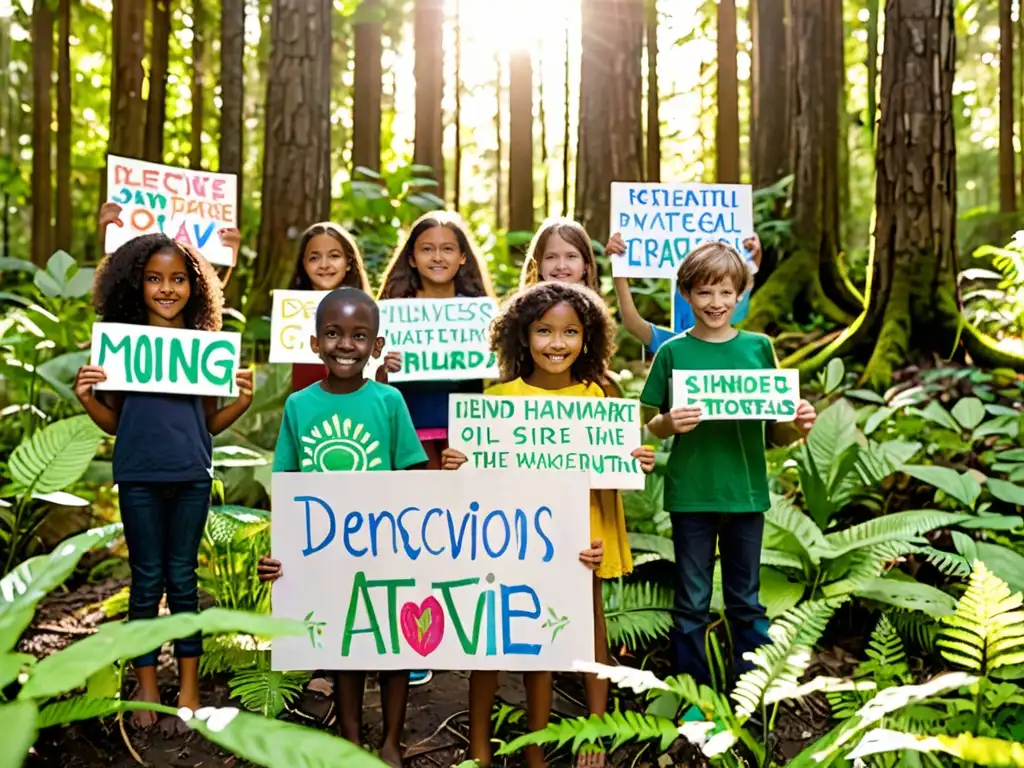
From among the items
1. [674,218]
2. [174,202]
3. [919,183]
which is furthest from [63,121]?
[919,183]

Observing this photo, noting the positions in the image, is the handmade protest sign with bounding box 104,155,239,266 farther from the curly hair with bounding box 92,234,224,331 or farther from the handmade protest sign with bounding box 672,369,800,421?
the handmade protest sign with bounding box 672,369,800,421

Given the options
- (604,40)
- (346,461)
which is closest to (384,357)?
(346,461)

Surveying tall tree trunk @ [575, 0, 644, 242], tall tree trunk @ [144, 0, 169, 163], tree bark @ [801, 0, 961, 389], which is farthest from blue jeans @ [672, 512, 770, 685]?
tall tree trunk @ [144, 0, 169, 163]

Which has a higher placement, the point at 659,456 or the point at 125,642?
the point at 659,456

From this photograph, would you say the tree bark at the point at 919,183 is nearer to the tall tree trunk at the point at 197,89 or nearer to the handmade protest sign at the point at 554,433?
the handmade protest sign at the point at 554,433

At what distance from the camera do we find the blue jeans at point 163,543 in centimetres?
308

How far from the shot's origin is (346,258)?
3.96m

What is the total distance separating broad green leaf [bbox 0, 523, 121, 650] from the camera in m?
2.09

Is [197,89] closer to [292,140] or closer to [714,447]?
[292,140]

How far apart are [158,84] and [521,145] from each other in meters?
5.46

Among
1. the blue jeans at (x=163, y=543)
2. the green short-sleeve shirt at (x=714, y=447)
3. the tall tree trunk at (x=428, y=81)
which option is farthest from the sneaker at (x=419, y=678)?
the tall tree trunk at (x=428, y=81)

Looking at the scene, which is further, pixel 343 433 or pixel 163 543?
pixel 163 543

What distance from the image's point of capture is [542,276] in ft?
12.3

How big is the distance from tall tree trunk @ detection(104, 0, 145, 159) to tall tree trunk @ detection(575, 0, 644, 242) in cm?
478
